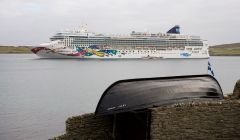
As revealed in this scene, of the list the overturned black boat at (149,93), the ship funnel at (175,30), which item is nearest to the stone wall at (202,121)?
the overturned black boat at (149,93)

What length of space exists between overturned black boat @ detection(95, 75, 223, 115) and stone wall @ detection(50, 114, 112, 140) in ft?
1.06

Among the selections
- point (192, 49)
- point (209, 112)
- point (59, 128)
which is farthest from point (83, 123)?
point (192, 49)

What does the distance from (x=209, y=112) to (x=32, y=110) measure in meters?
14.8

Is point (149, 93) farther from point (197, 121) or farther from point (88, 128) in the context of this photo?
point (88, 128)

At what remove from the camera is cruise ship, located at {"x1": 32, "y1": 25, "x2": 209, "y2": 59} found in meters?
85.9

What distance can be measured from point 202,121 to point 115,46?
82.7 meters

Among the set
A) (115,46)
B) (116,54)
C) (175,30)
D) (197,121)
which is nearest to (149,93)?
(197,121)

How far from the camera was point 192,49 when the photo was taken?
101m

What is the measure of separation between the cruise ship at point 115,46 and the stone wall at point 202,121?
257 feet

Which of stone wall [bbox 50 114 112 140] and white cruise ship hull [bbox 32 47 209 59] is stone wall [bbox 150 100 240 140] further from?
white cruise ship hull [bbox 32 47 209 59]

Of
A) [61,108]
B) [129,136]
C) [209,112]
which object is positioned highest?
[209,112]

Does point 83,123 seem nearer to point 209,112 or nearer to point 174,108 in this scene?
point 174,108

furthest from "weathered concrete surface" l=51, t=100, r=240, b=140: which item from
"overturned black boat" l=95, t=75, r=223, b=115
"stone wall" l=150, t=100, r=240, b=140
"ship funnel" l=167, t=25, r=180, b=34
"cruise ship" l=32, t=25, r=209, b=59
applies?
"ship funnel" l=167, t=25, r=180, b=34

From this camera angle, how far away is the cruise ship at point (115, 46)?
85875mm
